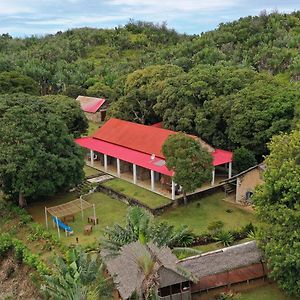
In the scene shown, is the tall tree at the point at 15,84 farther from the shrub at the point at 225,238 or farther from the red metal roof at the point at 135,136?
the shrub at the point at 225,238

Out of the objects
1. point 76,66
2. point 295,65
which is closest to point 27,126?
point 295,65

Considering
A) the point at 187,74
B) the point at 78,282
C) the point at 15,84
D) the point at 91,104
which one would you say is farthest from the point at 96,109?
the point at 78,282

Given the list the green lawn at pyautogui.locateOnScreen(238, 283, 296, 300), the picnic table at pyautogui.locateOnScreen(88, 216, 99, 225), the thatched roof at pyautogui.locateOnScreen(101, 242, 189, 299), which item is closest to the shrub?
the green lawn at pyautogui.locateOnScreen(238, 283, 296, 300)

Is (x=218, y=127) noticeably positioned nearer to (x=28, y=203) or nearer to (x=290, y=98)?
(x=290, y=98)

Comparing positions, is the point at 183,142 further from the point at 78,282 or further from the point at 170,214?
the point at 78,282

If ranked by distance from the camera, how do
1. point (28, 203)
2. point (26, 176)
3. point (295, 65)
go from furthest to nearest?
point (295, 65), point (28, 203), point (26, 176)
